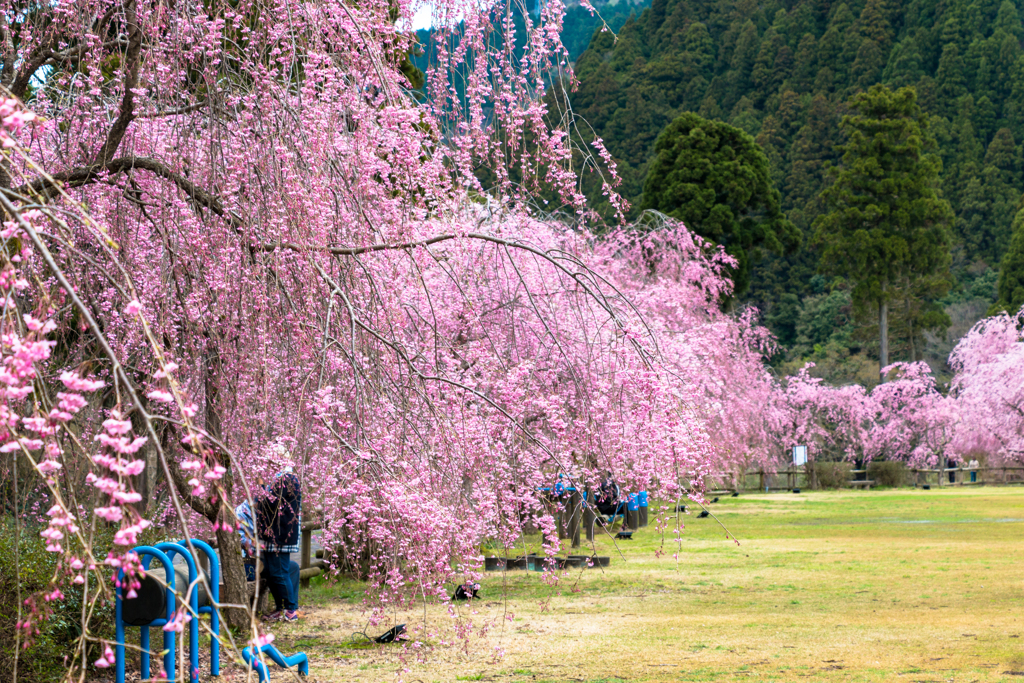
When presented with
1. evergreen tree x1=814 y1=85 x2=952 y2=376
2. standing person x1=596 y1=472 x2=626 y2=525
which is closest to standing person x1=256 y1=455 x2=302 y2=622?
standing person x1=596 y1=472 x2=626 y2=525

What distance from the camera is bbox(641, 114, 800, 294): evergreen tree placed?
33.5m

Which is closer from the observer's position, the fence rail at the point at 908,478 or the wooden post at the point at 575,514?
the wooden post at the point at 575,514

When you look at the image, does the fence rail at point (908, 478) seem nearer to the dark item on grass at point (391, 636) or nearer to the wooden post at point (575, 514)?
the wooden post at point (575, 514)

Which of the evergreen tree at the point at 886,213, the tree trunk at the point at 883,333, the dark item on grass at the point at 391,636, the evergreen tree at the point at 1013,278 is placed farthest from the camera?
the evergreen tree at the point at 886,213

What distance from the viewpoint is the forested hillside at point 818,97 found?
4459cm

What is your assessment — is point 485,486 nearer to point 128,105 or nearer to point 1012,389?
point 128,105

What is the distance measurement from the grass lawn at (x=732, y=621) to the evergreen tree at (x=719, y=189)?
20196 mm

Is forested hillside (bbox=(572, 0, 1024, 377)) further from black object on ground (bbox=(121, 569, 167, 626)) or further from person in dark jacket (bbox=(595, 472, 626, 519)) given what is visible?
black object on ground (bbox=(121, 569, 167, 626))

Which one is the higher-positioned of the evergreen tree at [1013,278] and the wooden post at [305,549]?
the evergreen tree at [1013,278]

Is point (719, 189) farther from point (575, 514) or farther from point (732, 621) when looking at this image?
point (732, 621)

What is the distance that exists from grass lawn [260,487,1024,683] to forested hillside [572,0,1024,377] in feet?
87.2

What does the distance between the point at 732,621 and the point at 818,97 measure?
4707 centimetres

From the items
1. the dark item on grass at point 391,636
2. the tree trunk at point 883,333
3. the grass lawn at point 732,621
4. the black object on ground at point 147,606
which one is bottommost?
the grass lawn at point 732,621

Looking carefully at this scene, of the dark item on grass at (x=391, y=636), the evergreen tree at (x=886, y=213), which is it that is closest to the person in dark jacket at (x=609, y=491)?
the dark item on grass at (x=391, y=636)
